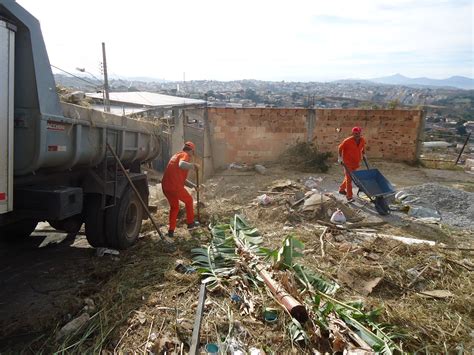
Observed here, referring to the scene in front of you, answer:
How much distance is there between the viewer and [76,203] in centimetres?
435

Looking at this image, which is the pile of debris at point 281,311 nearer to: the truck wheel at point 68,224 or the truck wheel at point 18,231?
the truck wheel at point 68,224

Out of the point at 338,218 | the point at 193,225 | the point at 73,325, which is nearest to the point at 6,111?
the point at 73,325

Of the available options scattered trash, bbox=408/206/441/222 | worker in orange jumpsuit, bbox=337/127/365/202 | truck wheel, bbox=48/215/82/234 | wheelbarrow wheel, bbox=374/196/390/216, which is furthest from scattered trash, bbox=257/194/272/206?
truck wheel, bbox=48/215/82/234

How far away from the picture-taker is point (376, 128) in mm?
12391

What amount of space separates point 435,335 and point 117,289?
122 inches

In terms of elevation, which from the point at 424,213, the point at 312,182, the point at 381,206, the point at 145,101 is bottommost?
the point at 312,182

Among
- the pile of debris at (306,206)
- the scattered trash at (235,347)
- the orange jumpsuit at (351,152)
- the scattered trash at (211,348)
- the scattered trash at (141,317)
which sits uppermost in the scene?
the orange jumpsuit at (351,152)

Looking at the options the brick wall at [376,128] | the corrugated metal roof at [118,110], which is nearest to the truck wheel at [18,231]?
the corrugated metal roof at [118,110]

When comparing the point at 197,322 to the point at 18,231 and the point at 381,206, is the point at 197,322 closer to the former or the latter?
the point at 18,231

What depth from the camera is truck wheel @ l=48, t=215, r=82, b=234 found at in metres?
5.39

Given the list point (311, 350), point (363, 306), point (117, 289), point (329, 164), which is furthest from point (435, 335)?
point (329, 164)

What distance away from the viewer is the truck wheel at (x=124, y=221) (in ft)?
17.6

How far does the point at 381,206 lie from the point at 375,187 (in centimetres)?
44

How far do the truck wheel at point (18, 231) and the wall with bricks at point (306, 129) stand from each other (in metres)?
7.39
